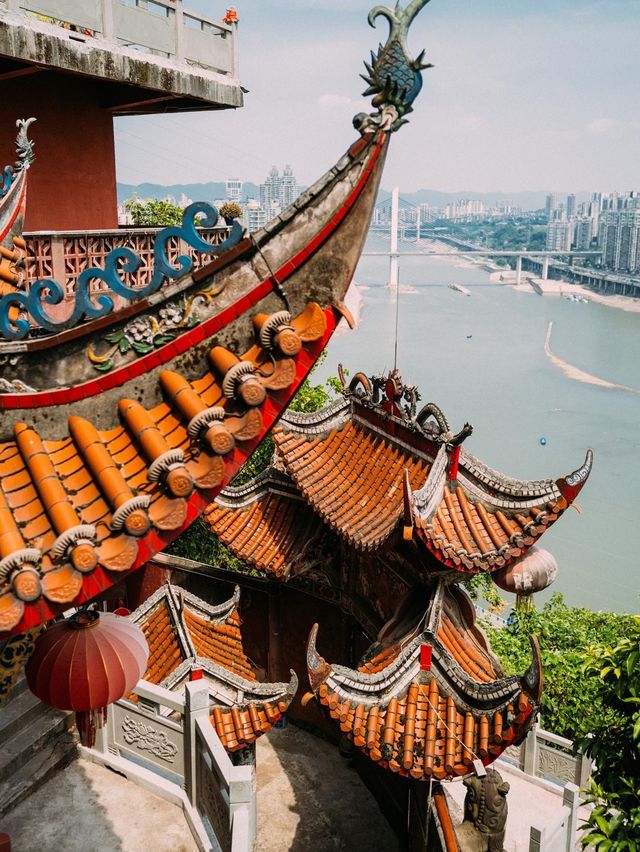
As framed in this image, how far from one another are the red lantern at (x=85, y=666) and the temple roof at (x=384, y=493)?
3480mm

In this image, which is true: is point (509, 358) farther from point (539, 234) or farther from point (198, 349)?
point (539, 234)

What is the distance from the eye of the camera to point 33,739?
20.3ft

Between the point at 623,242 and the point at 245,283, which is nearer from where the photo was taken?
the point at 245,283

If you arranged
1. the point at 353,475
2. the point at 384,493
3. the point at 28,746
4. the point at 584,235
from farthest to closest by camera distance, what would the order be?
the point at 584,235 → the point at 353,475 → the point at 384,493 → the point at 28,746

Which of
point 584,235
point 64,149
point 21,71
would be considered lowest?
point 584,235

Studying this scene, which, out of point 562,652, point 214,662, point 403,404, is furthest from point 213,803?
point 562,652

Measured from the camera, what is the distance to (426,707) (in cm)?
734

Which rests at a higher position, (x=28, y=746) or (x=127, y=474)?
(x=127, y=474)

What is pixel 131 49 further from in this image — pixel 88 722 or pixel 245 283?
pixel 88 722

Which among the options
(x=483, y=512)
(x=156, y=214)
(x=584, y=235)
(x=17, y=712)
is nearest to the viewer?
(x=17, y=712)

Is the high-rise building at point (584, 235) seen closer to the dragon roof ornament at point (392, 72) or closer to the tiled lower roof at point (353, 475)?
the tiled lower roof at point (353, 475)

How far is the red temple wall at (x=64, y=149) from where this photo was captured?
1132 centimetres

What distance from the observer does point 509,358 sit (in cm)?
7162

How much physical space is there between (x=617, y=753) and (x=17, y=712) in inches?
191
